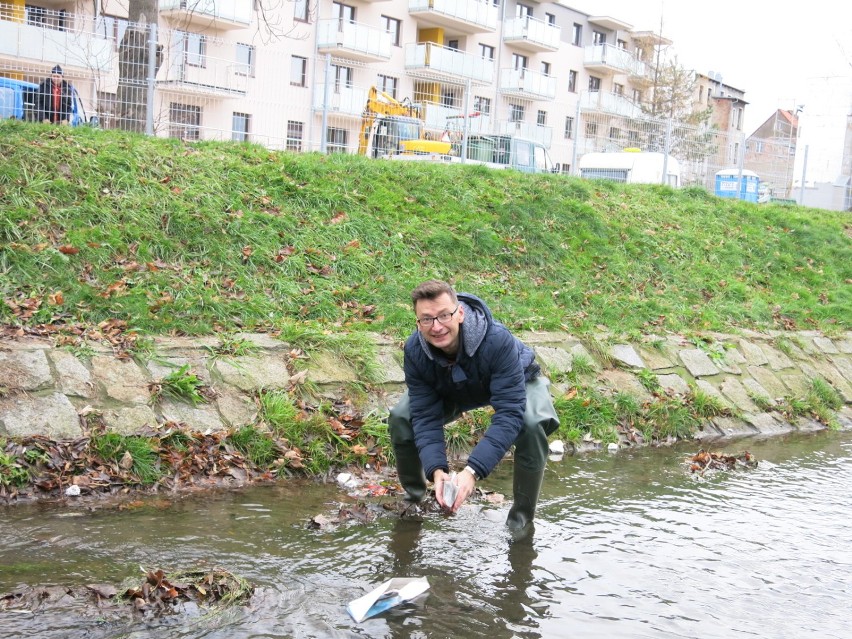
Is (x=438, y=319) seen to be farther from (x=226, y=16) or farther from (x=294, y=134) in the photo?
(x=226, y=16)

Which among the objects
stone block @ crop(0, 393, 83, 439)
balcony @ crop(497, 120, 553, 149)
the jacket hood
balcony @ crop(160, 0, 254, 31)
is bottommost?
stone block @ crop(0, 393, 83, 439)

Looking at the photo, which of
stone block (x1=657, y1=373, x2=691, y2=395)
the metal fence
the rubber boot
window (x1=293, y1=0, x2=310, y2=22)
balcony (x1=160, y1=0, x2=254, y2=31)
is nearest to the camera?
the rubber boot

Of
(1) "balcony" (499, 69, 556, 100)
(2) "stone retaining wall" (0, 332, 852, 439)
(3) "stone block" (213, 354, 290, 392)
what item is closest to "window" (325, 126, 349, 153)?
(2) "stone retaining wall" (0, 332, 852, 439)

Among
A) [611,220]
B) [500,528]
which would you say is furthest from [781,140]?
→ [500,528]

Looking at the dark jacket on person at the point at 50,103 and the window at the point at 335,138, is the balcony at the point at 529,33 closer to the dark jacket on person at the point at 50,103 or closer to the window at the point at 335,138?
the window at the point at 335,138

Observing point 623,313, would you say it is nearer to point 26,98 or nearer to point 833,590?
point 833,590

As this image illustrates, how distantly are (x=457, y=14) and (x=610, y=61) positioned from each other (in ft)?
45.1

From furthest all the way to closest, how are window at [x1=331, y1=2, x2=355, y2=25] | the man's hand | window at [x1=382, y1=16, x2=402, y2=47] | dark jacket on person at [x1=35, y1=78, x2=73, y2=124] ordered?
window at [x1=382, y1=16, x2=402, y2=47] → window at [x1=331, y1=2, x2=355, y2=25] → dark jacket on person at [x1=35, y1=78, x2=73, y2=124] → the man's hand

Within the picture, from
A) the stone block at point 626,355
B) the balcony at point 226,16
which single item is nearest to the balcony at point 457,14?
the balcony at point 226,16

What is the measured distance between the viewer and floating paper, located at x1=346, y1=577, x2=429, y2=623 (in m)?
3.93

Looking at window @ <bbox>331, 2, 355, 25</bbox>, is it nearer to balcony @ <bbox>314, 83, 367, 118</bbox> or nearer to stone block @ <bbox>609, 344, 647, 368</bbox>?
balcony @ <bbox>314, 83, 367, 118</bbox>

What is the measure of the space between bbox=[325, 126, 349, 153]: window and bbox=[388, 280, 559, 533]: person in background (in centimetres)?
1015

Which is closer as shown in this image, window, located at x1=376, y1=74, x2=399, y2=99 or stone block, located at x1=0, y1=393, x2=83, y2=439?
stone block, located at x1=0, y1=393, x2=83, y2=439

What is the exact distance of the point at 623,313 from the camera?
10336mm
